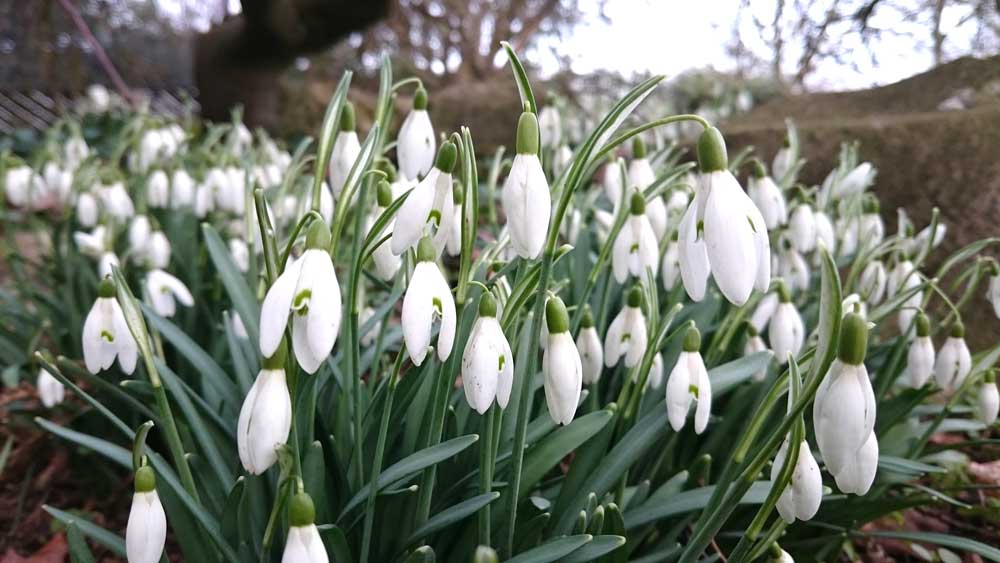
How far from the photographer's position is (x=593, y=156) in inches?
32.1

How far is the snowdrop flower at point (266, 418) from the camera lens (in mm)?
727

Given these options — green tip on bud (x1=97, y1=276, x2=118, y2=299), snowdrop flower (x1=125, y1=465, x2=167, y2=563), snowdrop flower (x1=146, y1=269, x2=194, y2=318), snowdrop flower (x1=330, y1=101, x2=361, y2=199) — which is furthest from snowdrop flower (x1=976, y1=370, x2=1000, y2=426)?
snowdrop flower (x1=146, y1=269, x2=194, y2=318)

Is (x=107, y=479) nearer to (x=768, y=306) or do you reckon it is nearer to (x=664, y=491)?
(x=664, y=491)

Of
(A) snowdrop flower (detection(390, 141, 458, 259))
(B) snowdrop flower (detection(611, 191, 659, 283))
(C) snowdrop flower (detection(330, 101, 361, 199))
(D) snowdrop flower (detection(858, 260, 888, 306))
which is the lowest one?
(D) snowdrop flower (detection(858, 260, 888, 306))

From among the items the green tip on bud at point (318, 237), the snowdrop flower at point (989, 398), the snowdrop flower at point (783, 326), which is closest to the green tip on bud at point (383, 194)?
the green tip on bud at point (318, 237)

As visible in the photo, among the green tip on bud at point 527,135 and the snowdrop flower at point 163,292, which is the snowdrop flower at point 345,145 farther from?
the snowdrop flower at point 163,292

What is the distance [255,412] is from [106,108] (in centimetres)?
657

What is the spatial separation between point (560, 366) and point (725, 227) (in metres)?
0.23

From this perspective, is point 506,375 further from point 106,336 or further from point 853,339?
point 106,336

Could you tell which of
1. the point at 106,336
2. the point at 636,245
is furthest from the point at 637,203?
the point at 106,336

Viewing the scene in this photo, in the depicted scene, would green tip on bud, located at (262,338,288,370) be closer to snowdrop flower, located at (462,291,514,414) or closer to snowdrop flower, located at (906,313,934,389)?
snowdrop flower, located at (462,291,514,414)

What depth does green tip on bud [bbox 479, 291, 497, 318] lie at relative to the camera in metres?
0.77

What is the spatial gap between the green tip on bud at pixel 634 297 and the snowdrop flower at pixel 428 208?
0.38m

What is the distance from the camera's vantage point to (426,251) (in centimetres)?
79
